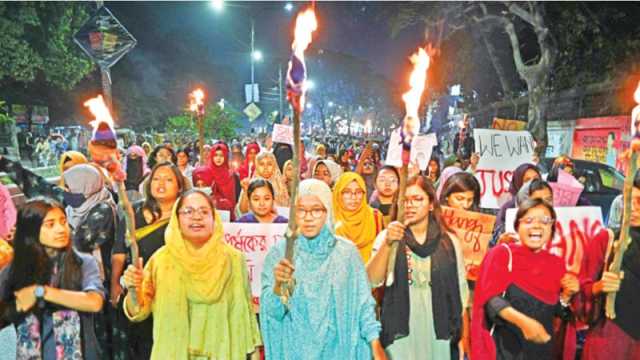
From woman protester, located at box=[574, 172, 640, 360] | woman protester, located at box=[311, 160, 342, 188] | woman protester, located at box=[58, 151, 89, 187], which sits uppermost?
woman protester, located at box=[58, 151, 89, 187]

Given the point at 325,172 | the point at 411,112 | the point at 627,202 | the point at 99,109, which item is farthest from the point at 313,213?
the point at 325,172

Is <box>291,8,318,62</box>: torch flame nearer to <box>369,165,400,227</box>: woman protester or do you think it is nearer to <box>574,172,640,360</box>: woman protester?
<box>574,172,640,360</box>: woman protester

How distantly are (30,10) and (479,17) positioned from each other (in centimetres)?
1478

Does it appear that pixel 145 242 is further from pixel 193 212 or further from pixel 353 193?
pixel 353 193

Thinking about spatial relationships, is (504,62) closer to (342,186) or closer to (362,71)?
(342,186)

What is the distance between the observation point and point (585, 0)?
15.6m

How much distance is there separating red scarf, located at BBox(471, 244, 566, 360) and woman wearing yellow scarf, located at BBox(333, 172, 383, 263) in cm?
116

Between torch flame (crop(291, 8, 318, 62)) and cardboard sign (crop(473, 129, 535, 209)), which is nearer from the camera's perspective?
torch flame (crop(291, 8, 318, 62))

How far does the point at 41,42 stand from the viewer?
62.4 ft

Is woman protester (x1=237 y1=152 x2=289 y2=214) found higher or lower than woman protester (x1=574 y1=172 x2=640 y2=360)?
higher

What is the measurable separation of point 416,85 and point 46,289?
7.57 ft

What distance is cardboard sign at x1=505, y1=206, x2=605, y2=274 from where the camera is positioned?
4078 mm

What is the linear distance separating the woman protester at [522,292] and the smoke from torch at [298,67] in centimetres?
182

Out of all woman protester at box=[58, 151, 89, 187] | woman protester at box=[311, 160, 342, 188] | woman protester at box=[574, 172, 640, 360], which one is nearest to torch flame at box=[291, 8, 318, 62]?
woman protester at box=[574, 172, 640, 360]
